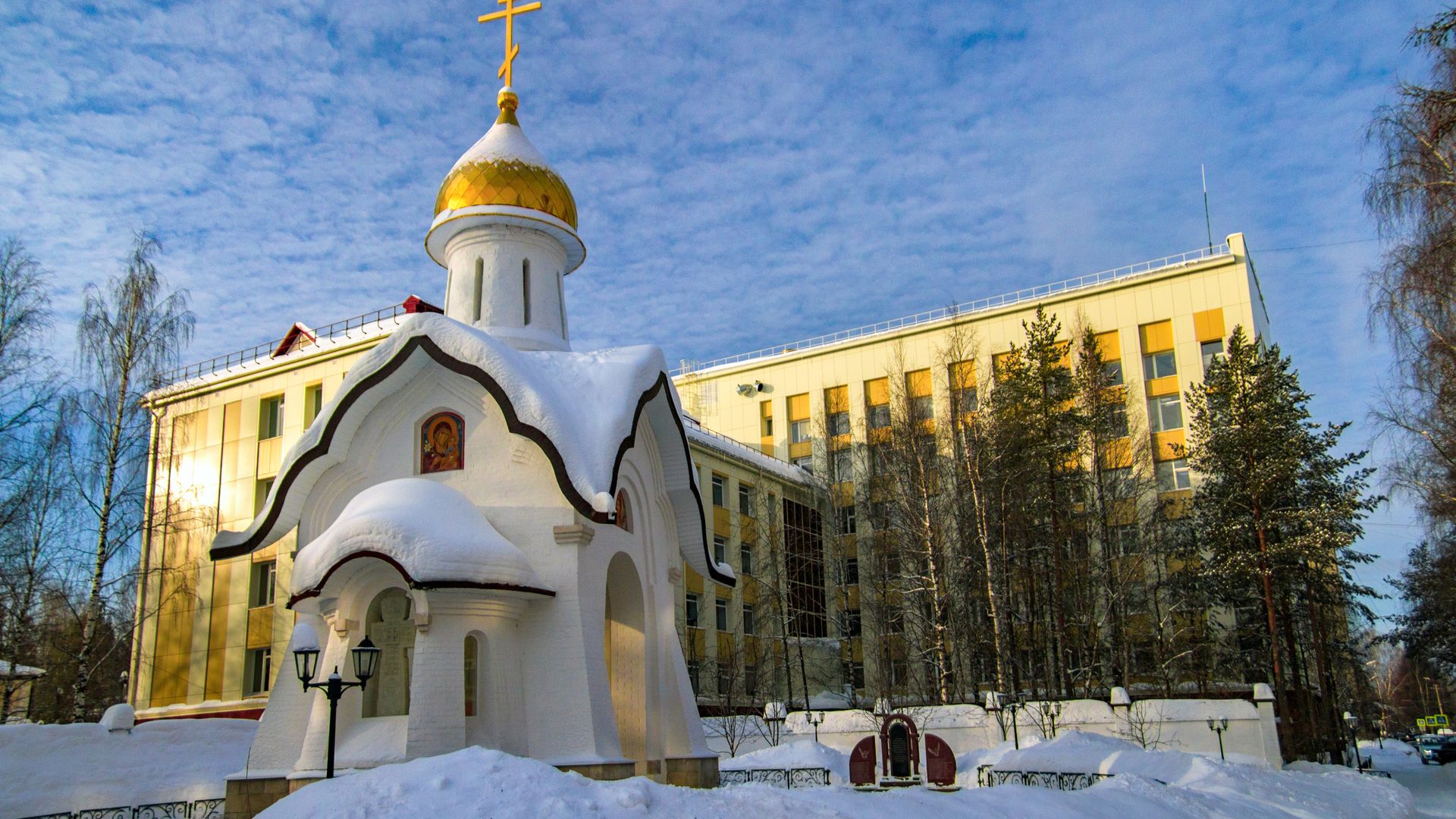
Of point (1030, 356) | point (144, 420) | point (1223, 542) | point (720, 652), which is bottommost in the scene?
point (720, 652)

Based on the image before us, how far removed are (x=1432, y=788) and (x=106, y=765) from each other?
30.1m

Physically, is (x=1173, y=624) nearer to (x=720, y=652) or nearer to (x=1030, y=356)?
(x=1030, y=356)

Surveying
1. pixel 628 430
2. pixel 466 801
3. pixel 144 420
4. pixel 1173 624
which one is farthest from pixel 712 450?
pixel 466 801

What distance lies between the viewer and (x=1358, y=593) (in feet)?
95.0

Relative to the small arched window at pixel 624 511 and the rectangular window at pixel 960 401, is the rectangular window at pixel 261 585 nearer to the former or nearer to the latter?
the small arched window at pixel 624 511

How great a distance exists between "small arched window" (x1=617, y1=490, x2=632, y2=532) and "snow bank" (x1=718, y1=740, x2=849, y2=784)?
487cm

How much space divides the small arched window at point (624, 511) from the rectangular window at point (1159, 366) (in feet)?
81.7

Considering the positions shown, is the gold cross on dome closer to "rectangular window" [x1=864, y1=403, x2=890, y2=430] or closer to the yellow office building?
the yellow office building

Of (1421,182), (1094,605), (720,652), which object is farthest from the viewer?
(720,652)

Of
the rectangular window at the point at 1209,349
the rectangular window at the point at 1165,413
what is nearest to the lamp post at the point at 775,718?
the rectangular window at the point at 1165,413

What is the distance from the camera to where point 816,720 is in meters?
24.3

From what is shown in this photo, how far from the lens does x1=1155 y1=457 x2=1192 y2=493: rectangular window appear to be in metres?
34.6

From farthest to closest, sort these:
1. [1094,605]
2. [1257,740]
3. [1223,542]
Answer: [1094,605] < [1223,542] < [1257,740]

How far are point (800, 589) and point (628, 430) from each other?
22.8 meters
